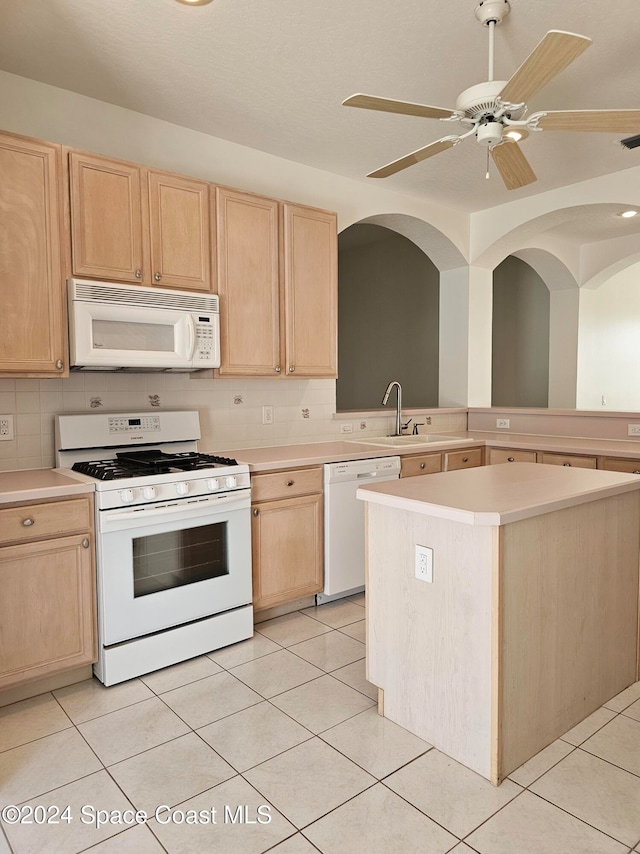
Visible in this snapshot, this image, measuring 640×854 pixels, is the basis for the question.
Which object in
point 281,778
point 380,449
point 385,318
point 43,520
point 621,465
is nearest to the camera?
point 281,778

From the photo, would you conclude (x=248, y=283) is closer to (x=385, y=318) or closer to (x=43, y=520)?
(x=43, y=520)

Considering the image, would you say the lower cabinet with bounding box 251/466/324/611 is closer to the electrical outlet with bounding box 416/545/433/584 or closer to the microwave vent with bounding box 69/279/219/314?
the microwave vent with bounding box 69/279/219/314

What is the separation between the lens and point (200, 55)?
8.68 feet

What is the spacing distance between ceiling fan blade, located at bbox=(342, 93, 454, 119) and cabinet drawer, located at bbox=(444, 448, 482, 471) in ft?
7.75

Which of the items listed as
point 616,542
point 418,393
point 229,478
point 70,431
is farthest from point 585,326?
point 70,431

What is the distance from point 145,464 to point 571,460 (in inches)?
106

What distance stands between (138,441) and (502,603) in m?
2.08

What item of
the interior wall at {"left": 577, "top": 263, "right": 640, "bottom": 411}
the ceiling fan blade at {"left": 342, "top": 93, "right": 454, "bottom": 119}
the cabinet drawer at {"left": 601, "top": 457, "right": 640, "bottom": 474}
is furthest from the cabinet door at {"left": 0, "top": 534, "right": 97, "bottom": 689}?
the interior wall at {"left": 577, "top": 263, "right": 640, "bottom": 411}

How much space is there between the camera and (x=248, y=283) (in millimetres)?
3354

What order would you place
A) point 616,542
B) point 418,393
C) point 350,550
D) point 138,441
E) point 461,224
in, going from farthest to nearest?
point 418,393
point 461,224
point 350,550
point 138,441
point 616,542

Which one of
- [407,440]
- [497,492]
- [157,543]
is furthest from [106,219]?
[407,440]

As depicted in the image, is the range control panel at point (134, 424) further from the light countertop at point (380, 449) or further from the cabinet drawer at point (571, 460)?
the cabinet drawer at point (571, 460)

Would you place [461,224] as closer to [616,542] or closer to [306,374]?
[306,374]

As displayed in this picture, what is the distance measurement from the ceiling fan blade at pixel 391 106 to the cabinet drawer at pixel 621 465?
7.74 feet
